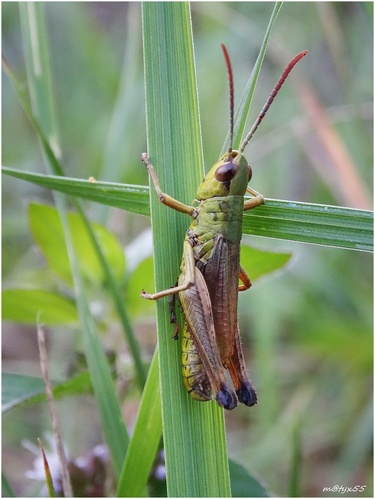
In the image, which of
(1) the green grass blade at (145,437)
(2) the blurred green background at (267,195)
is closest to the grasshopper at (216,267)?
(1) the green grass blade at (145,437)

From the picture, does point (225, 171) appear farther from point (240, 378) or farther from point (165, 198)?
point (240, 378)

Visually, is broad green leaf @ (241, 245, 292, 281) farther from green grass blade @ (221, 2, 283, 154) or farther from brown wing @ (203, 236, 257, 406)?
green grass blade @ (221, 2, 283, 154)

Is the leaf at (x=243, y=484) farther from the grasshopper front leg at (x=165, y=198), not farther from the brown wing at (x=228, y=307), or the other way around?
the grasshopper front leg at (x=165, y=198)

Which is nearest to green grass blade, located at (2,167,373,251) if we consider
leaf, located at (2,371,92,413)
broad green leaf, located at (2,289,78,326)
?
broad green leaf, located at (2,289,78,326)

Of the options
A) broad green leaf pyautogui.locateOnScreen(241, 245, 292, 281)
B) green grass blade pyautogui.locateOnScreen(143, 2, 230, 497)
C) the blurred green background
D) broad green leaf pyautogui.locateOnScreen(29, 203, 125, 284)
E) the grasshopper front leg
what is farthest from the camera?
the blurred green background

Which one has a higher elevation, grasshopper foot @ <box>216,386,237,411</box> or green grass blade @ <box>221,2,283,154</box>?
green grass blade @ <box>221,2,283,154</box>

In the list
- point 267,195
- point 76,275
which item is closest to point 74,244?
point 76,275

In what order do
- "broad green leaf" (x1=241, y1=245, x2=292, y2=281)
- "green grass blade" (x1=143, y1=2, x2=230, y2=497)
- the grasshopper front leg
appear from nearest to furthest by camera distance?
"green grass blade" (x1=143, y1=2, x2=230, y2=497) < the grasshopper front leg < "broad green leaf" (x1=241, y1=245, x2=292, y2=281)
